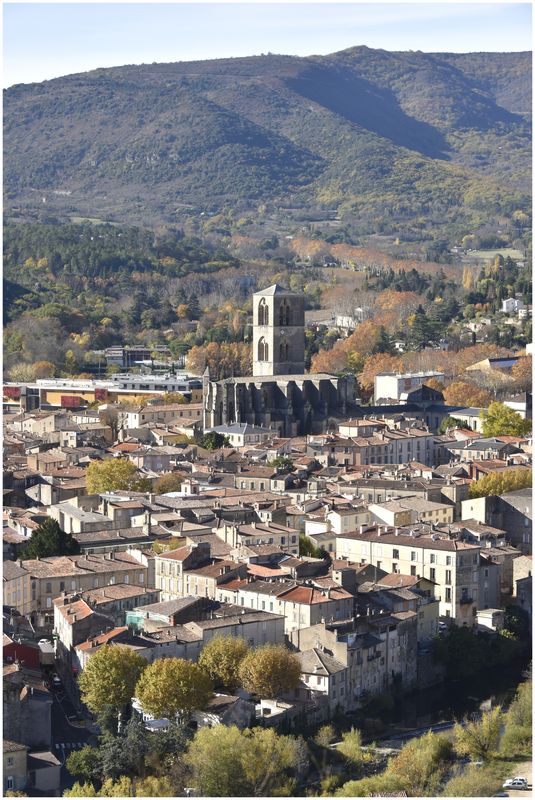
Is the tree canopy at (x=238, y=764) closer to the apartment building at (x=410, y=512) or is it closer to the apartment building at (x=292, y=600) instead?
the apartment building at (x=292, y=600)

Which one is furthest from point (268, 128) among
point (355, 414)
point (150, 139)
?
point (355, 414)

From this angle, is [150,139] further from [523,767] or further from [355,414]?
[523,767]

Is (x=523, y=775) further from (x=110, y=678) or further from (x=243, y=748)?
(x=110, y=678)

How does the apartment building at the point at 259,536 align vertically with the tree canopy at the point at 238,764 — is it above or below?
above

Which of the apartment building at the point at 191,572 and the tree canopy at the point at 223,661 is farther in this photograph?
the apartment building at the point at 191,572

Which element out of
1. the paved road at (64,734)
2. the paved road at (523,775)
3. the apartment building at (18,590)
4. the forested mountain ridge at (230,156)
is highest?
the forested mountain ridge at (230,156)

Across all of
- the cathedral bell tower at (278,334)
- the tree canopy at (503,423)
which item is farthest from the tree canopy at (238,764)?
the cathedral bell tower at (278,334)
